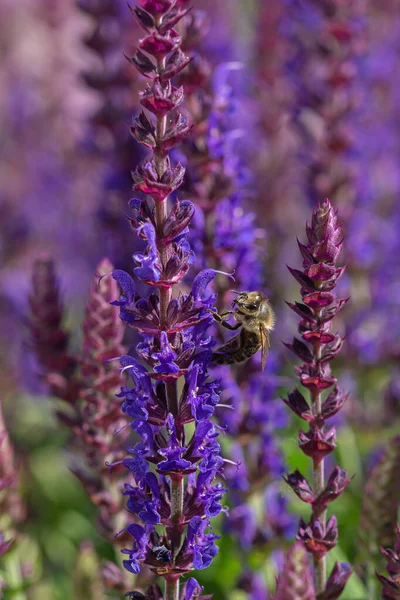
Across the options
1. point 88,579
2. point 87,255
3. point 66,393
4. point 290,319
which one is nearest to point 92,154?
point 87,255

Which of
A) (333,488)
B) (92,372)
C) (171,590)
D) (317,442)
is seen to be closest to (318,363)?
(317,442)

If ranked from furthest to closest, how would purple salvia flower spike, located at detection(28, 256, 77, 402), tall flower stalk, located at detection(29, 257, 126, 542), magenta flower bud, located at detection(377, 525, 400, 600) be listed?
purple salvia flower spike, located at detection(28, 256, 77, 402), tall flower stalk, located at detection(29, 257, 126, 542), magenta flower bud, located at detection(377, 525, 400, 600)

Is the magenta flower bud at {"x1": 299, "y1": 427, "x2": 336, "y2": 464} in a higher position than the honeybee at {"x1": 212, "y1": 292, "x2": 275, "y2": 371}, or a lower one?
lower

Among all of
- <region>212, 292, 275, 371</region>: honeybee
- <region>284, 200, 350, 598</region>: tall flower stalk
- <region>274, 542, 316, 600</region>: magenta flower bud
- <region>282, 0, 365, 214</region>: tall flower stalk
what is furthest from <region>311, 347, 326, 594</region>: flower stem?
<region>282, 0, 365, 214</region>: tall flower stalk

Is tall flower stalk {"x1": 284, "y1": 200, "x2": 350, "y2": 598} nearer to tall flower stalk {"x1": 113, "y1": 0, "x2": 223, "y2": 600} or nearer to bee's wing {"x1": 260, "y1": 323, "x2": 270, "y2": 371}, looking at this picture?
tall flower stalk {"x1": 113, "y1": 0, "x2": 223, "y2": 600}

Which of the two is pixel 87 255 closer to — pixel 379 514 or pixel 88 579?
A: pixel 88 579

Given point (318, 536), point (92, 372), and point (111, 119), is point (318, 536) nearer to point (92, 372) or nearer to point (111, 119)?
point (92, 372)

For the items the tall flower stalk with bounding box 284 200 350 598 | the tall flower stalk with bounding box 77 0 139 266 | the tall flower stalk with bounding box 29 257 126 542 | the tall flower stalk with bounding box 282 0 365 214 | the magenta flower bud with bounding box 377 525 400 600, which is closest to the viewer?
the tall flower stalk with bounding box 284 200 350 598
